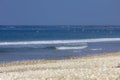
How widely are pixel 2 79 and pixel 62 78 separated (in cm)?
198

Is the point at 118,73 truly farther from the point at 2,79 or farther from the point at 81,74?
the point at 2,79

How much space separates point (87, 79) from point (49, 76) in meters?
1.51

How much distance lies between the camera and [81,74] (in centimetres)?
1288

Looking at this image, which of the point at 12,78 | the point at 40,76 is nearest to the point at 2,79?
the point at 12,78

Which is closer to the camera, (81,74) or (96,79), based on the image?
(96,79)

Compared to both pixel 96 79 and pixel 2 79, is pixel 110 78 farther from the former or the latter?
pixel 2 79

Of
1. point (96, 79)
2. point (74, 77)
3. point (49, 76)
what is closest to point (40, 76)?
point (49, 76)

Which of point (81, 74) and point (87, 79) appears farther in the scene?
point (81, 74)

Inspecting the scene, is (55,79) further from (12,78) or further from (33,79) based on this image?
(12,78)

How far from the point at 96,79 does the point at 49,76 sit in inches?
69.3

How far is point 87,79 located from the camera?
11922 mm

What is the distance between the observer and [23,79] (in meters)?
12.3

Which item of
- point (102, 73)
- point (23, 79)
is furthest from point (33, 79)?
point (102, 73)

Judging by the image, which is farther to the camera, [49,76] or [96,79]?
[49,76]
